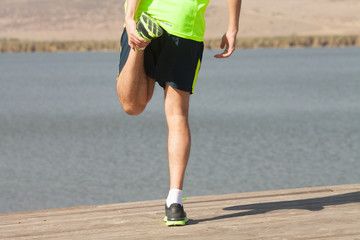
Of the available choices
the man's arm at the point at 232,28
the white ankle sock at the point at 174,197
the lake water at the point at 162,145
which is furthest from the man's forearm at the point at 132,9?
the lake water at the point at 162,145

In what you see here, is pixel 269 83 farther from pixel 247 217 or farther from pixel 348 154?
pixel 247 217

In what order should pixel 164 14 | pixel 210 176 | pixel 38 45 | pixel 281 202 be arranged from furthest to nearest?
pixel 38 45 < pixel 210 176 < pixel 281 202 < pixel 164 14

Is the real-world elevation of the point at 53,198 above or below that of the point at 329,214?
below

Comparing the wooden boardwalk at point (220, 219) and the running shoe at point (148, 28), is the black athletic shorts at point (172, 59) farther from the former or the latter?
the wooden boardwalk at point (220, 219)

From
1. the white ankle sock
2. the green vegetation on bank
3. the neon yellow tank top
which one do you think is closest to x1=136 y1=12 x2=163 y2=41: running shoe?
the neon yellow tank top

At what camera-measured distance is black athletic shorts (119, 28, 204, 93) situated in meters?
3.67

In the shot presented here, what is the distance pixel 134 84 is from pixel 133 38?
0.32 meters

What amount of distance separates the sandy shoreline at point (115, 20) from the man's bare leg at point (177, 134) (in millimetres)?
97326

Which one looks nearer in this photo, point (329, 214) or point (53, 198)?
point (329, 214)

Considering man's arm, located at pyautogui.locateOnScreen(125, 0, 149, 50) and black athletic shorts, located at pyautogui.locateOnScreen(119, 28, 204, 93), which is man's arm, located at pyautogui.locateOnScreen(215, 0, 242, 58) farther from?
man's arm, located at pyautogui.locateOnScreen(125, 0, 149, 50)

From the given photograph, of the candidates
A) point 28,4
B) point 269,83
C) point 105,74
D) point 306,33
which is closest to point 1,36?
point 28,4

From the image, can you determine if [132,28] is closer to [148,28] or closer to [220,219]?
[148,28]

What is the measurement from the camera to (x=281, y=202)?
13.8 feet

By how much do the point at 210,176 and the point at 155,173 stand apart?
82 cm
